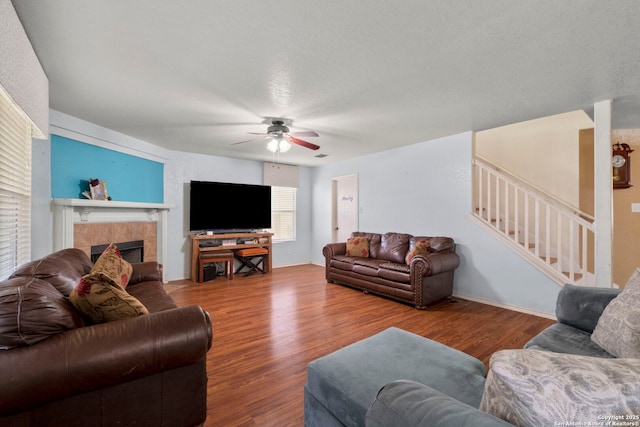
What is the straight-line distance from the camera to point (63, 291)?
1.67 m

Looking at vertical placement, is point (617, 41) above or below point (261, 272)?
above

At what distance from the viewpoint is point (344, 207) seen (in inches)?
241

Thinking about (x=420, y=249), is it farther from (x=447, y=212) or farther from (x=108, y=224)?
(x=108, y=224)

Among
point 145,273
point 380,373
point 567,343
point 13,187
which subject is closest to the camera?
point 380,373

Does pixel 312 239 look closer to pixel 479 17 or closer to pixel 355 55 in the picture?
pixel 355 55

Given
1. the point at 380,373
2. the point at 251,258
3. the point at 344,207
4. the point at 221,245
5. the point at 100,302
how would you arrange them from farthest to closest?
the point at 344,207, the point at 251,258, the point at 221,245, the point at 100,302, the point at 380,373

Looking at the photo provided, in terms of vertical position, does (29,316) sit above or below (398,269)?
above

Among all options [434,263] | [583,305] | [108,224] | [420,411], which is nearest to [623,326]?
[583,305]

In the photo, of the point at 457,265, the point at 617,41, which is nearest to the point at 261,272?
the point at 457,265

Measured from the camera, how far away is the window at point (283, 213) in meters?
6.37

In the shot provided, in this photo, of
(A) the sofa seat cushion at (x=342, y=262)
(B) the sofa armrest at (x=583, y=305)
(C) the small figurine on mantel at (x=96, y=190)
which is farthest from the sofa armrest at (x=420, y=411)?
(C) the small figurine on mantel at (x=96, y=190)

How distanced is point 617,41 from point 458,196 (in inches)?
97.2

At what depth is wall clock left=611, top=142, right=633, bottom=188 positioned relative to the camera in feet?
12.8

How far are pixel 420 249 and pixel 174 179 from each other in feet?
14.5
